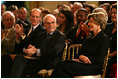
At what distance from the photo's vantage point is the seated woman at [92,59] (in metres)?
3.07

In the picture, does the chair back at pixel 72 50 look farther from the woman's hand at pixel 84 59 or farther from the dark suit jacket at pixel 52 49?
the woman's hand at pixel 84 59

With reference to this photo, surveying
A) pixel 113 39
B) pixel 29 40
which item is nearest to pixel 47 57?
pixel 29 40

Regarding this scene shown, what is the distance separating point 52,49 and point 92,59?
0.58 m

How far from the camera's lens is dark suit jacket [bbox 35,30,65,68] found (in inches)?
132

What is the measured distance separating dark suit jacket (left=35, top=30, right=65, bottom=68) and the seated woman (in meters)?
0.25

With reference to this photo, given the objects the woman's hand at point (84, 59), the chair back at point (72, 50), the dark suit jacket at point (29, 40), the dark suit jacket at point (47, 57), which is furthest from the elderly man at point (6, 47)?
the woman's hand at point (84, 59)

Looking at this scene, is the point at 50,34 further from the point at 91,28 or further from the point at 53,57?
the point at 91,28

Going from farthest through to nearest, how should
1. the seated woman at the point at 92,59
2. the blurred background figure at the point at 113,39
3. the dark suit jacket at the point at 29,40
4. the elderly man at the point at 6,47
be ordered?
the dark suit jacket at the point at 29,40
the blurred background figure at the point at 113,39
the elderly man at the point at 6,47
the seated woman at the point at 92,59

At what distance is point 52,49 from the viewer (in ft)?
11.0

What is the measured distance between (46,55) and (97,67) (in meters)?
0.72

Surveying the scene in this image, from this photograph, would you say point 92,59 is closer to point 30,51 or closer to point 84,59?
point 84,59

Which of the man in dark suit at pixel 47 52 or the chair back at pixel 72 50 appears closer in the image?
the man in dark suit at pixel 47 52

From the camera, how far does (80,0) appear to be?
27.7ft

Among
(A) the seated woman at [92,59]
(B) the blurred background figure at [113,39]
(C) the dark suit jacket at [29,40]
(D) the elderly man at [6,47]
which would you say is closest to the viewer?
(A) the seated woman at [92,59]
